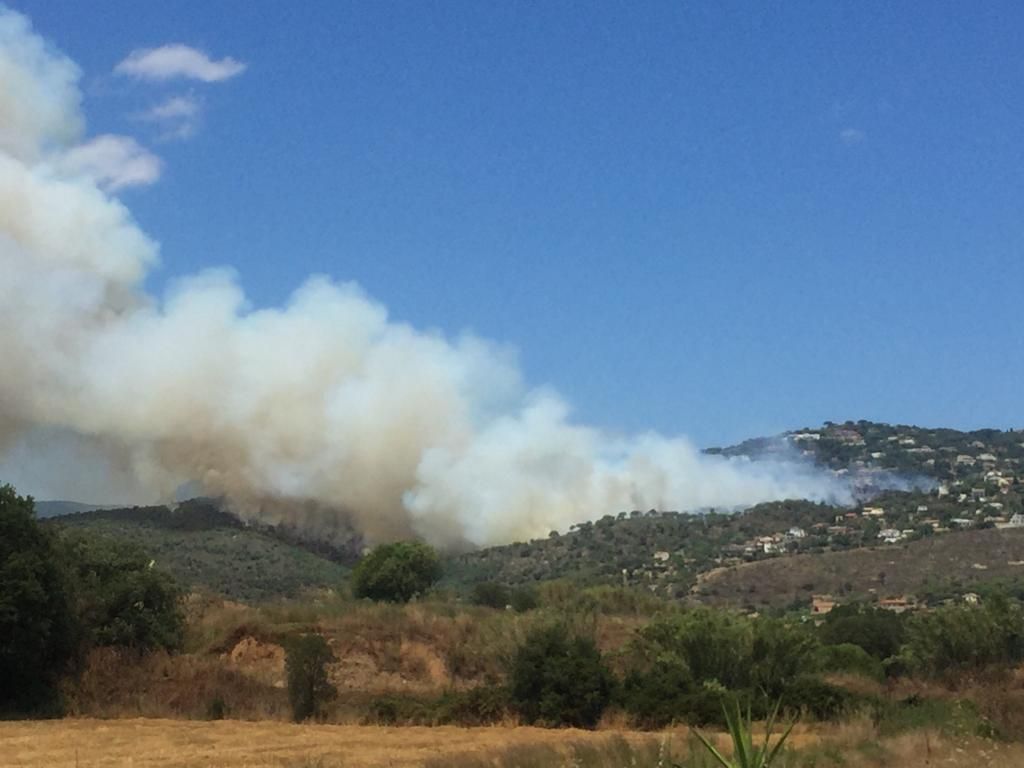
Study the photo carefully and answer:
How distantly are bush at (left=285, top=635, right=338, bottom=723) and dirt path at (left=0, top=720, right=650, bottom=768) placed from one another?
2014mm

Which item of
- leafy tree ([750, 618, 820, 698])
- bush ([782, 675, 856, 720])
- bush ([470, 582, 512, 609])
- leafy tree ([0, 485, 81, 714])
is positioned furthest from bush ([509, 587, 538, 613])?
leafy tree ([0, 485, 81, 714])

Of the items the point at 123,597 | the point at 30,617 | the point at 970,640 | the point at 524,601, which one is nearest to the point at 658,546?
the point at 524,601

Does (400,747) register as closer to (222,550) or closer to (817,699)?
(817,699)

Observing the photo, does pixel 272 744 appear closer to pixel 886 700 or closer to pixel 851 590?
pixel 886 700

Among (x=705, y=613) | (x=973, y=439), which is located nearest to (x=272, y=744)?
(x=705, y=613)

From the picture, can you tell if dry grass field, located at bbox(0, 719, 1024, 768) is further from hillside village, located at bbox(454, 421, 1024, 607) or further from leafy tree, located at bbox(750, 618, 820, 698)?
hillside village, located at bbox(454, 421, 1024, 607)

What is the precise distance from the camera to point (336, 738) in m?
22.2

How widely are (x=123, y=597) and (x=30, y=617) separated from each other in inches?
259

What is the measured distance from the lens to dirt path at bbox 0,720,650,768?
18141 millimetres

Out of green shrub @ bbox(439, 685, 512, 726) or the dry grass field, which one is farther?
green shrub @ bbox(439, 685, 512, 726)

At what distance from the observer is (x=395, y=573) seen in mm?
57969

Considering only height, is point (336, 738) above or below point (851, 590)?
below

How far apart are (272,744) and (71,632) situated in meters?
9.63

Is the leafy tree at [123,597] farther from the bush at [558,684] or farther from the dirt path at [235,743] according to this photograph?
the bush at [558,684]
